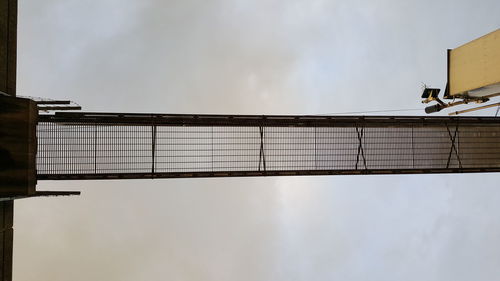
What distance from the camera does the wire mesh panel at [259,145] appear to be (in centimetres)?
2119

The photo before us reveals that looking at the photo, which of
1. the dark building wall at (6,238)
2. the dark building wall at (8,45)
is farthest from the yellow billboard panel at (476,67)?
the dark building wall at (6,238)

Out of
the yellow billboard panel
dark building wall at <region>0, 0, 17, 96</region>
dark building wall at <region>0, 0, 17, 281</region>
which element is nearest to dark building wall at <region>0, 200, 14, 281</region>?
dark building wall at <region>0, 0, 17, 281</region>

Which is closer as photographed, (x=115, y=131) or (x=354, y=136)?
(x=115, y=131)

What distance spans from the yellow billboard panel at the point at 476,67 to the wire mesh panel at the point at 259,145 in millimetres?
2678

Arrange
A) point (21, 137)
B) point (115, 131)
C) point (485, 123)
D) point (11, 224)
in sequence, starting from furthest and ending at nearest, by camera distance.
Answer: point (485, 123), point (115, 131), point (11, 224), point (21, 137)

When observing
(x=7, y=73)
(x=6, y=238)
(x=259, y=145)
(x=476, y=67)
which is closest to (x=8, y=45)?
(x=7, y=73)

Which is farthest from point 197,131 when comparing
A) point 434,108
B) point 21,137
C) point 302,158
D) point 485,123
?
point 485,123

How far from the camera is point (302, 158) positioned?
23.0m

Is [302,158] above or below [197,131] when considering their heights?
below

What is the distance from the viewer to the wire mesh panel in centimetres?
2119

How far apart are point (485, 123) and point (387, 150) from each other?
275 inches

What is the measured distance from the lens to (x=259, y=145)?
23.2 m

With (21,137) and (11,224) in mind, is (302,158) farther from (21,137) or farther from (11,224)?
(11,224)

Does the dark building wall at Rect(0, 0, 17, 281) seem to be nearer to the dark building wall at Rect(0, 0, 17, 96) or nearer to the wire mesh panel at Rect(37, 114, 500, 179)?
the dark building wall at Rect(0, 0, 17, 96)
